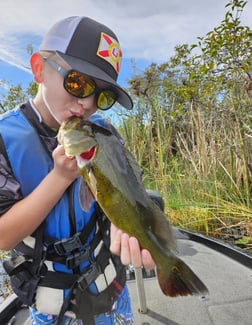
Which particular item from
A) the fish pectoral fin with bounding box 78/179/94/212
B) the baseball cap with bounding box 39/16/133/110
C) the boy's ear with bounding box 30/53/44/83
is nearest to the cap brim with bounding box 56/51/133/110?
the baseball cap with bounding box 39/16/133/110

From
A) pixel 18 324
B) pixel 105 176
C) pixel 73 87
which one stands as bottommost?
pixel 18 324

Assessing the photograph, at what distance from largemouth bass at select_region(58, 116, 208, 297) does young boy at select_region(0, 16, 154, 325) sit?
5 cm

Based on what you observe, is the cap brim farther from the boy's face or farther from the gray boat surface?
the gray boat surface

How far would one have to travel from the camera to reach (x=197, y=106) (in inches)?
173

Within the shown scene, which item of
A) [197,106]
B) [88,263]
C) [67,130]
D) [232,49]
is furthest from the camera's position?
[197,106]

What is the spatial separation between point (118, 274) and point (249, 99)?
292 cm

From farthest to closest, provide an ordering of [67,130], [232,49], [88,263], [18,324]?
1. [232,49]
2. [18,324]
3. [88,263]
4. [67,130]

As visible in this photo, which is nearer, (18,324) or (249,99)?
(18,324)

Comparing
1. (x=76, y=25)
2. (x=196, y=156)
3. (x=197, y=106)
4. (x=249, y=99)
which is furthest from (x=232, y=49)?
(x=76, y=25)

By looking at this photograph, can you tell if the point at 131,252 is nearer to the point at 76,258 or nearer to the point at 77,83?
the point at 76,258

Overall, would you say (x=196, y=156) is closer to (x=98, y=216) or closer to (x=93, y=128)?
(x=98, y=216)

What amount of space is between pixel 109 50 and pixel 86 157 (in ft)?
1.65

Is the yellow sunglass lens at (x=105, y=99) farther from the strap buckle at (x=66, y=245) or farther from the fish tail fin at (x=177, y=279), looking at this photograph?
the fish tail fin at (x=177, y=279)

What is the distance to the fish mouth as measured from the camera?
112cm
